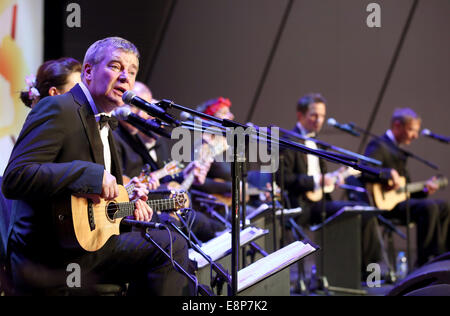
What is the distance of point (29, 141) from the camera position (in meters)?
2.10

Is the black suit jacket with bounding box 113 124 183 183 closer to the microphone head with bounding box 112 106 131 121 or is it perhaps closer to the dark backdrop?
the microphone head with bounding box 112 106 131 121

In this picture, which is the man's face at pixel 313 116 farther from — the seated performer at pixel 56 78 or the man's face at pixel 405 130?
the seated performer at pixel 56 78

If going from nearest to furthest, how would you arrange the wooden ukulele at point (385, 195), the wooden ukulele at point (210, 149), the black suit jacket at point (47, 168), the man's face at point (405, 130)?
the black suit jacket at point (47, 168), the wooden ukulele at point (210, 149), the wooden ukulele at point (385, 195), the man's face at point (405, 130)

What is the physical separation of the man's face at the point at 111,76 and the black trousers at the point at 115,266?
636 mm

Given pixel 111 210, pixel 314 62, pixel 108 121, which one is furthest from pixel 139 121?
pixel 314 62

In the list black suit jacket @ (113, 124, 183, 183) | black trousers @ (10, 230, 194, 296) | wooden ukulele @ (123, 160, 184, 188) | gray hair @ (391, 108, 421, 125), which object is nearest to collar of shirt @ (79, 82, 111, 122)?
black trousers @ (10, 230, 194, 296)

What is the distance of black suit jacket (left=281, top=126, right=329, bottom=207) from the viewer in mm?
4781

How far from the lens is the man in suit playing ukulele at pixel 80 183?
6.80 feet

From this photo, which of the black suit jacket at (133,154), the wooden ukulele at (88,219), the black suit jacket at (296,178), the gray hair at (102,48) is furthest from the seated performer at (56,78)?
the black suit jacket at (296,178)

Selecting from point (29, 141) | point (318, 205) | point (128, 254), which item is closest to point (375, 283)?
point (318, 205)

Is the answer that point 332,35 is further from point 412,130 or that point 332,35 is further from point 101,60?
point 101,60

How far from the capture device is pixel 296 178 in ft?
15.7

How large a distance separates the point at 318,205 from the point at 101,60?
3049 millimetres

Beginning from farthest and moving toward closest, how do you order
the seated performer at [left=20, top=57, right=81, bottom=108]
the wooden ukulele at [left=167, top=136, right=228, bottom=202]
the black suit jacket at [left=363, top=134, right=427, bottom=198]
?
the black suit jacket at [left=363, top=134, right=427, bottom=198], the wooden ukulele at [left=167, top=136, right=228, bottom=202], the seated performer at [left=20, top=57, right=81, bottom=108]
